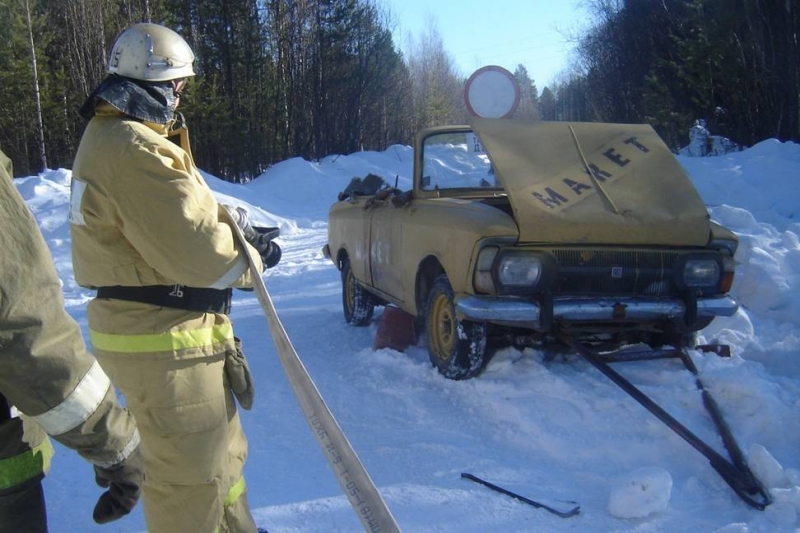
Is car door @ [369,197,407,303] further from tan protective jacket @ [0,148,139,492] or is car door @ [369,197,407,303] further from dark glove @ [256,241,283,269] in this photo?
tan protective jacket @ [0,148,139,492]

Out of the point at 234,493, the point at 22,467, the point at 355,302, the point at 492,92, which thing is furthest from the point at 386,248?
the point at 22,467

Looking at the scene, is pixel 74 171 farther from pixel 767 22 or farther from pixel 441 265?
pixel 767 22

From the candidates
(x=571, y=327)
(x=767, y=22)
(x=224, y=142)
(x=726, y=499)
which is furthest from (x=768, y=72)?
(x=224, y=142)

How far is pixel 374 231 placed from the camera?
A: 21.1 feet

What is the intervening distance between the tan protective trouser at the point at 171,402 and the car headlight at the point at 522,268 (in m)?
2.38

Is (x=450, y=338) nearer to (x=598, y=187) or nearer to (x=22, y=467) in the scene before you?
(x=598, y=187)

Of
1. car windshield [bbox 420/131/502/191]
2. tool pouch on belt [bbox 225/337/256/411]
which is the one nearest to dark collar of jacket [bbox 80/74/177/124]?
tool pouch on belt [bbox 225/337/256/411]

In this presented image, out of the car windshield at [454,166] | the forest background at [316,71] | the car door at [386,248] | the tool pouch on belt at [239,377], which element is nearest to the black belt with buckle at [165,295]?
the tool pouch on belt at [239,377]

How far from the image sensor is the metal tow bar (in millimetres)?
3301

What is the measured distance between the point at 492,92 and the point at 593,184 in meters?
3.26

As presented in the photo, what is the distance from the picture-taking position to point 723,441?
12.3 ft

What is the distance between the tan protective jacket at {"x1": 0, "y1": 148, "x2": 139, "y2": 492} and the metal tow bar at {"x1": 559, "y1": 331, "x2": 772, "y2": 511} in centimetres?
277

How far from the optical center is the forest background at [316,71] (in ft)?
59.1

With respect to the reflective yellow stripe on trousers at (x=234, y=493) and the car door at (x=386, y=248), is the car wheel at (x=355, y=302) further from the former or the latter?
the reflective yellow stripe on trousers at (x=234, y=493)
